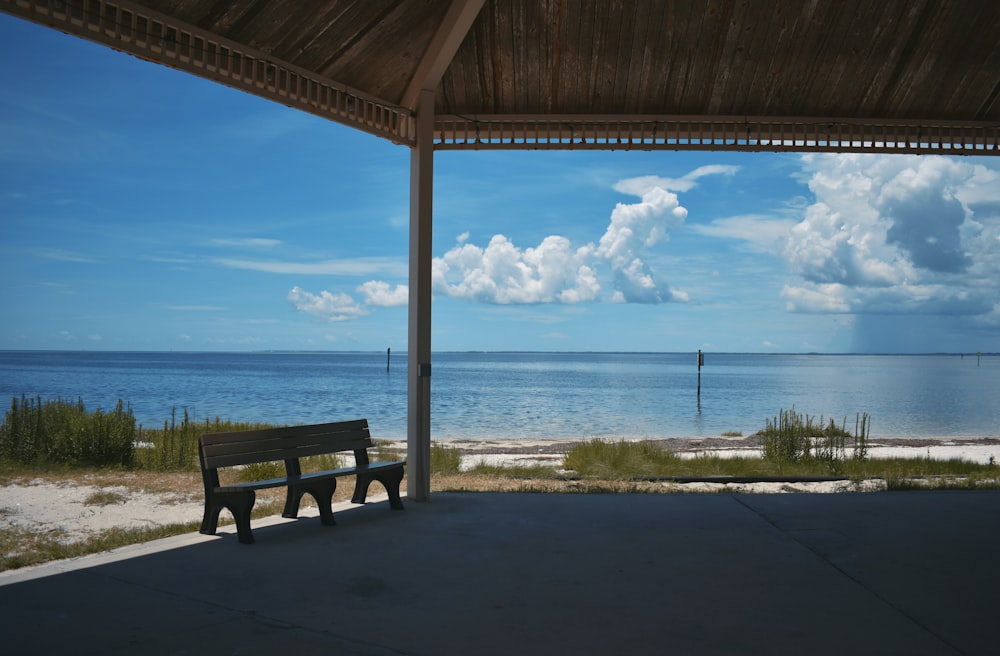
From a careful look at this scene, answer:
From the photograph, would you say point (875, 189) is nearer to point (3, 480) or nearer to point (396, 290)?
point (396, 290)

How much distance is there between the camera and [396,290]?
64.1 metres

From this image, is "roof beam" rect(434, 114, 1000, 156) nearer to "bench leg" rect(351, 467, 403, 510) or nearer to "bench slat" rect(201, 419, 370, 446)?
"bench slat" rect(201, 419, 370, 446)

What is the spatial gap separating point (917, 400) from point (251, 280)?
43.5 m

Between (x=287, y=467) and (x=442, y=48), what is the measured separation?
2.97 metres

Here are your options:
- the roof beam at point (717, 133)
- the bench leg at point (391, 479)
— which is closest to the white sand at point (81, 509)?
the bench leg at point (391, 479)

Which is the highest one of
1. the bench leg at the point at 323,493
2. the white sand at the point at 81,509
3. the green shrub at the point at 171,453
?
the bench leg at the point at 323,493

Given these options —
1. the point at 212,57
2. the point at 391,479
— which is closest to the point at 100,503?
the point at 391,479

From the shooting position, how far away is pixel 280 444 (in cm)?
528

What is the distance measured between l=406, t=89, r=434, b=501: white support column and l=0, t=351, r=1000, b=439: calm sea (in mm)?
14585

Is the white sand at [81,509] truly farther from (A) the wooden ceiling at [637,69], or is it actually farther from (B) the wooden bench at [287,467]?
(A) the wooden ceiling at [637,69]

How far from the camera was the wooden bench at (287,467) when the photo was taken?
480cm

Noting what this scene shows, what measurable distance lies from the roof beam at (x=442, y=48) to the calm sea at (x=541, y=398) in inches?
591

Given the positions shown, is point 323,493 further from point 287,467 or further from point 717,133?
point 717,133

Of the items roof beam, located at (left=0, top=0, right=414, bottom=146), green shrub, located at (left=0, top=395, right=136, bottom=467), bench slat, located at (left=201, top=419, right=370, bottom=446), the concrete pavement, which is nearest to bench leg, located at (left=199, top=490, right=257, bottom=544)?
the concrete pavement
